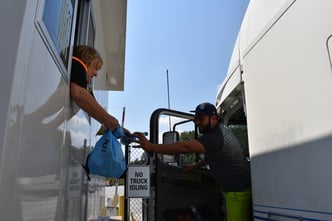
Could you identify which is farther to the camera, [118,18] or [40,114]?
[118,18]

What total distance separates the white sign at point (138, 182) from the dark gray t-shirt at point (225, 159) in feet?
1.94

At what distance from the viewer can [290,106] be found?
A: 1729 millimetres

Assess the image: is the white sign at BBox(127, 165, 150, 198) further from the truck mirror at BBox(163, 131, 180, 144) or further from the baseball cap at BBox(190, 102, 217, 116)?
the baseball cap at BBox(190, 102, 217, 116)

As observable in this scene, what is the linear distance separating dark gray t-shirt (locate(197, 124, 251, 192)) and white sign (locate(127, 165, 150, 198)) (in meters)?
0.59

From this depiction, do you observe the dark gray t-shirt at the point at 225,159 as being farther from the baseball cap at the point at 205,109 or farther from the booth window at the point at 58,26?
the booth window at the point at 58,26

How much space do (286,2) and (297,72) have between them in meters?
0.47

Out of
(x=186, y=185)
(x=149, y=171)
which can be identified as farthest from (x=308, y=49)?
(x=186, y=185)

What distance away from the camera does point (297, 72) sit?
1.68 metres

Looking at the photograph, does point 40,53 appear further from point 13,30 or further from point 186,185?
point 186,185

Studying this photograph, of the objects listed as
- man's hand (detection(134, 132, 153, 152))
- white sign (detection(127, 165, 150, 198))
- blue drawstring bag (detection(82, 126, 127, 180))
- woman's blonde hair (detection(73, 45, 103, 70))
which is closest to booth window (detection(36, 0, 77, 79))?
woman's blonde hair (detection(73, 45, 103, 70))

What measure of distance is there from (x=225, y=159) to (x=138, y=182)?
0.82 metres

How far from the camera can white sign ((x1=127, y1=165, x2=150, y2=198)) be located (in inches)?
106

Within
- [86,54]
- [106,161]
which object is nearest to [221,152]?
[106,161]

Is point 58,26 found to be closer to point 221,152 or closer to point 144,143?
point 144,143
